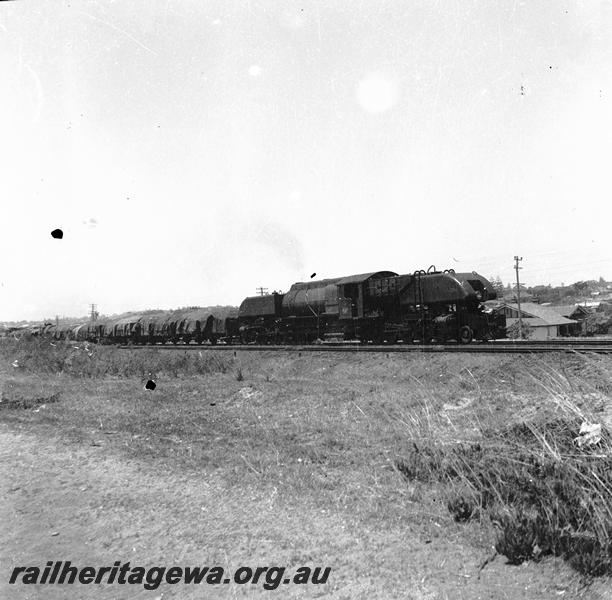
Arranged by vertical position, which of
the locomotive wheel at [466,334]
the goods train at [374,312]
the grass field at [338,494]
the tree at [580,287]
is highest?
the tree at [580,287]

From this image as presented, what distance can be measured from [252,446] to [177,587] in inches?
138

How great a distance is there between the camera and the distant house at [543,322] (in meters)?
55.5

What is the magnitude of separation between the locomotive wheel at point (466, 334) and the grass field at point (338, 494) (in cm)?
761

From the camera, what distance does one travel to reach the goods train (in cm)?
1798

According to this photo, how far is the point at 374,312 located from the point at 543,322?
42.9m

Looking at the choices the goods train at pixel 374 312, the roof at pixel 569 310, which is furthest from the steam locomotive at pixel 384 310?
the roof at pixel 569 310

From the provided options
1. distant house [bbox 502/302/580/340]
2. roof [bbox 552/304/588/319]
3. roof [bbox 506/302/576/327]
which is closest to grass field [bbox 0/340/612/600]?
distant house [bbox 502/302/580/340]

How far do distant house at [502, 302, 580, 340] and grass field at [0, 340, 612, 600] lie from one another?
49.9 m

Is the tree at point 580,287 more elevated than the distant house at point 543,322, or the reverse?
the tree at point 580,287

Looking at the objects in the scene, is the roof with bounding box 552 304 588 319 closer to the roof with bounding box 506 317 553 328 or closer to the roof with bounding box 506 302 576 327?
the roof with bounding box 506 302 576 327

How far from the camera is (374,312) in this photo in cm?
Answer: 2067

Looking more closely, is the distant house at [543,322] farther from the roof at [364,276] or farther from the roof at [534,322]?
the roof at [364,276]

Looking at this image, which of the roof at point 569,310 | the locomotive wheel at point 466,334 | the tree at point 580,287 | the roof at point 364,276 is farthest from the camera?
the tree at point 580,287

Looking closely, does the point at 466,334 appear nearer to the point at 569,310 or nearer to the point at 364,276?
the point at 364,276
